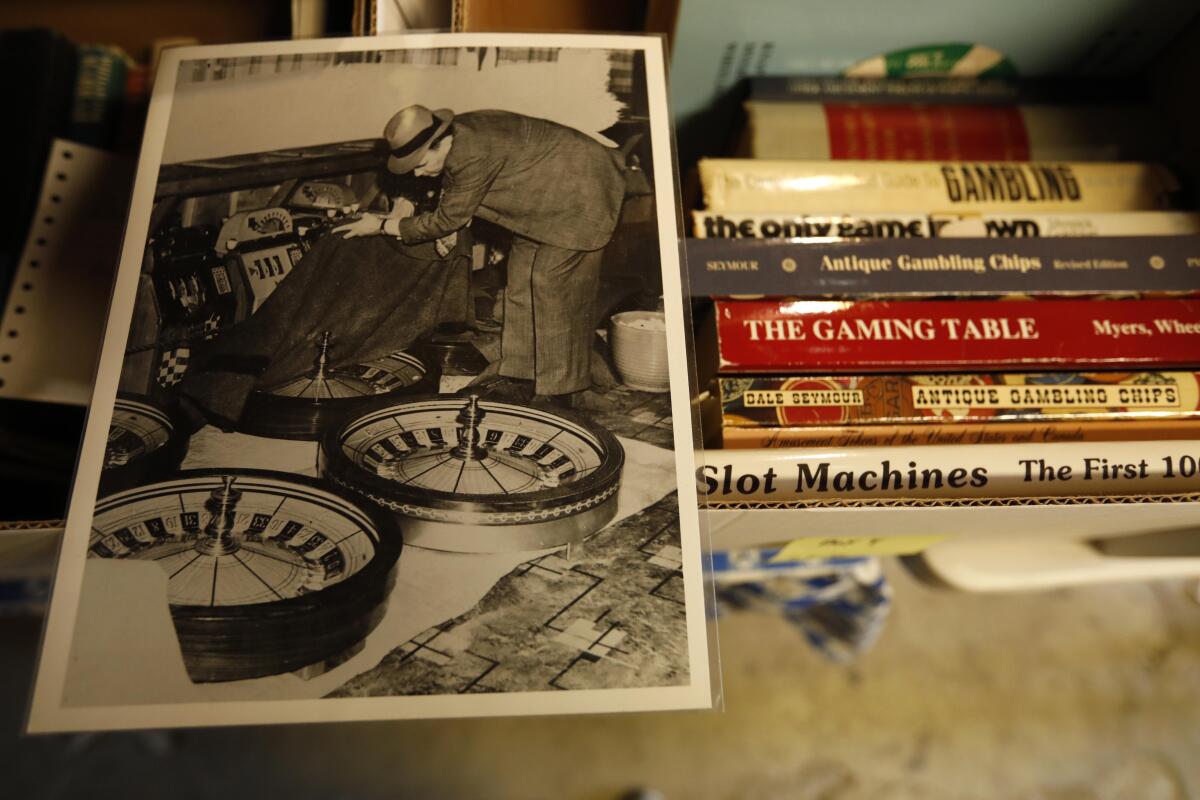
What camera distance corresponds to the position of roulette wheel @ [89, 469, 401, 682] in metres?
0.37

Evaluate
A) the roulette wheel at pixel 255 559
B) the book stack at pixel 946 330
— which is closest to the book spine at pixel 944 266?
the book stack at pixel 946 330

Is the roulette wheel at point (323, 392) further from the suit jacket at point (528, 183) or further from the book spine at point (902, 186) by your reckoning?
the book spine at point (902, 186)

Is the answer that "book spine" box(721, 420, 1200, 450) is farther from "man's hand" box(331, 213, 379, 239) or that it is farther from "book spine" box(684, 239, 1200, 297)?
"man's hand" box(331, 213, 379, 239)

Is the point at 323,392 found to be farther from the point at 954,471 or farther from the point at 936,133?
the point at 936,133

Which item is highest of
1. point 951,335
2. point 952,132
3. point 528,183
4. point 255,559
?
point 952,132

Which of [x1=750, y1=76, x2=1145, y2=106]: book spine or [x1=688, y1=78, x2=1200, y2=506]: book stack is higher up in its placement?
[x1=750, y1=76, x2=1145, y2=106]: book spine

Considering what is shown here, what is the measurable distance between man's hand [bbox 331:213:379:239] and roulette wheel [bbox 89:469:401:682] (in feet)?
0.54

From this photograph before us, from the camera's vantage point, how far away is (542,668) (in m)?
0.38

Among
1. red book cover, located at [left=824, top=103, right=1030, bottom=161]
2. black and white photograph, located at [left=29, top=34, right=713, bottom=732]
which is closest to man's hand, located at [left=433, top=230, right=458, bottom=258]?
black and white photograph, located at [left=29, top=34, right=713, bottom=732]

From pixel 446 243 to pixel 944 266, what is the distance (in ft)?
1.11

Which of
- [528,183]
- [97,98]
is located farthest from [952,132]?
[97,98]

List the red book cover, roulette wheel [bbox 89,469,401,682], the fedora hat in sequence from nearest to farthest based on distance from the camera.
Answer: roulette wheel [bbox 89,469,401,682] → the fedora hat → the red book cover

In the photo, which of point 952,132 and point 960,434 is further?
point 952,132

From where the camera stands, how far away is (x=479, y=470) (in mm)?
407
